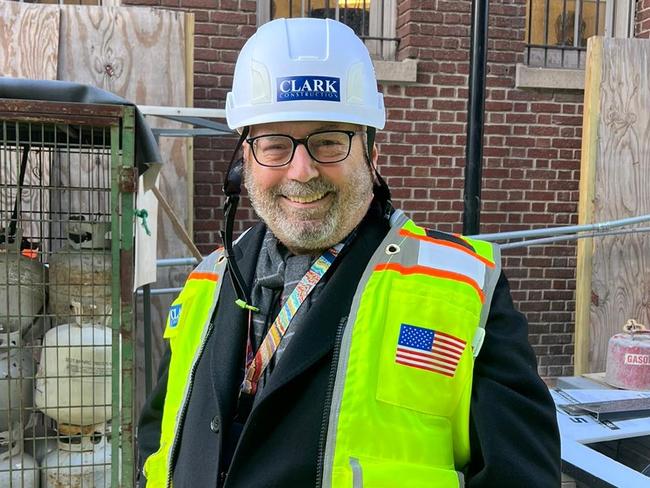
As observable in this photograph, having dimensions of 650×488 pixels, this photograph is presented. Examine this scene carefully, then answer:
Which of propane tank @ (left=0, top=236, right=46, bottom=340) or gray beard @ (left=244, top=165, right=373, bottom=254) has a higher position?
gray beard @ (left=244, top=165, right=373, bottom=254)

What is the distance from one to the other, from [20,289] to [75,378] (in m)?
0.42

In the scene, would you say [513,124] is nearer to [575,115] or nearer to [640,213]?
[575,115]

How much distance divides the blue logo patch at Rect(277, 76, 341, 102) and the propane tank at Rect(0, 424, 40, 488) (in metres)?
1.89

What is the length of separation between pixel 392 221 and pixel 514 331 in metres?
0.41

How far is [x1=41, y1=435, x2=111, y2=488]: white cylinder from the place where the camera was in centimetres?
271

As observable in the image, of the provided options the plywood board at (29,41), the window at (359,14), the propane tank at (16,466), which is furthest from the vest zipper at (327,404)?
the window at (359,14)

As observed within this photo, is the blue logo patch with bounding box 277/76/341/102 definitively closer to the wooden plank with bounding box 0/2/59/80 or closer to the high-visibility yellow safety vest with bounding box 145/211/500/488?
the high-visibility yellow safety vest with bounding box 145/211/500/488

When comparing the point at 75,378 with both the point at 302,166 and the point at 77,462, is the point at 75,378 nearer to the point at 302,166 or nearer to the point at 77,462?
the point at 77,462

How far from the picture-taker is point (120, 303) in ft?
8.23

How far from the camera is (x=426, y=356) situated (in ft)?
4.53

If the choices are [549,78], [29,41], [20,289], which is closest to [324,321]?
[20,289]

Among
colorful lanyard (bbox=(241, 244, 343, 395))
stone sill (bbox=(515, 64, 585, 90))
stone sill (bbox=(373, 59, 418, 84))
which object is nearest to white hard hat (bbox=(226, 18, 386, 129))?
colorful lanyard (bbox=(241, 244, 343, 395))

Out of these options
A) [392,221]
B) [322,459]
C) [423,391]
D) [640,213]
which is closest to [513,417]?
[423,391]

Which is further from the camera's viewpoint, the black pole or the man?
the black pole
